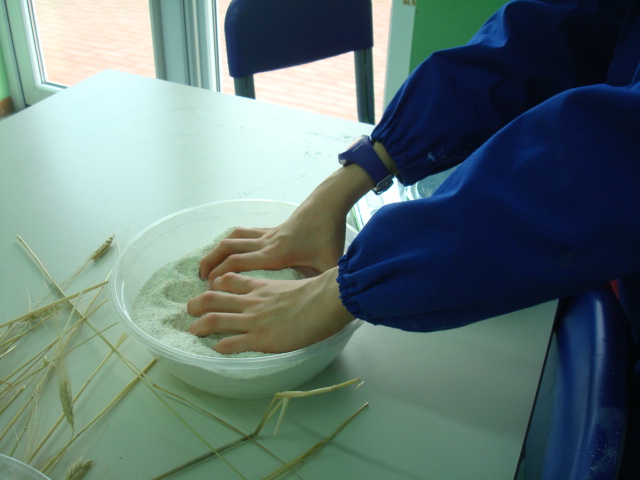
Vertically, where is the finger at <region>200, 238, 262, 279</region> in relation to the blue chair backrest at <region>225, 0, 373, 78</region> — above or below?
below

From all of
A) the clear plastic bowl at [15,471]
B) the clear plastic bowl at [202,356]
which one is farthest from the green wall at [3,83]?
the clear plastic bowl at [15,471]

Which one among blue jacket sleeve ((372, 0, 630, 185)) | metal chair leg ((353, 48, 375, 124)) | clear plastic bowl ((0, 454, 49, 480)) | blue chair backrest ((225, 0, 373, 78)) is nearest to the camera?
clear plastic bowl ((0, 454, 49, 480))

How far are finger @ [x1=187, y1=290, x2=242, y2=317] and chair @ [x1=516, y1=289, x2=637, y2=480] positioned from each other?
1.22 feet

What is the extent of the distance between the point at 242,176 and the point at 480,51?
0.46 m

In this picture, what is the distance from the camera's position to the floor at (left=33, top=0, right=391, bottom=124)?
2943 mm

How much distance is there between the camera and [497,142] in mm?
526

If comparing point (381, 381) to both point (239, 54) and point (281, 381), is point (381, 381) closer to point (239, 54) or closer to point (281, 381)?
point (281, 381)

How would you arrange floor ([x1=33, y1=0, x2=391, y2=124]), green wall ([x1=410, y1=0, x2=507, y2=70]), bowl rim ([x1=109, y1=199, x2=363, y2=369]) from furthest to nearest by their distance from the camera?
floor ([x1=33, y1=0, x2=391, y2=124]) → green wall ([x1=410, y1=0, x2=507, y2=70]) → bowl rim ([x1=109, y1=199, x2=363, y2=369])

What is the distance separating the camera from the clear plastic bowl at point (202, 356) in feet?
1.88

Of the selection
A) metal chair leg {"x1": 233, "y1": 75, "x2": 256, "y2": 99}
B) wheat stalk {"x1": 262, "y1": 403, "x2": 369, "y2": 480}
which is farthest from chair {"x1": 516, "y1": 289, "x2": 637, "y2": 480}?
metal chair leg {"x1": 233, "y1": 75, "x2": 256, "y2": 99}

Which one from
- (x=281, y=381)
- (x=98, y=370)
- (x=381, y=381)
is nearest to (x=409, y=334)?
(x=381, y=381)

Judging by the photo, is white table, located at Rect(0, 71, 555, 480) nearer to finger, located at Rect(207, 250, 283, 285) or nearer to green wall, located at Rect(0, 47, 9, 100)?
finger, located at Rect(207, 250, 283, 285)

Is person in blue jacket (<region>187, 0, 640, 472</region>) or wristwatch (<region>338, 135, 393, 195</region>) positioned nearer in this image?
person in blue jacket (<region>187, 0, 640, 472</region>)

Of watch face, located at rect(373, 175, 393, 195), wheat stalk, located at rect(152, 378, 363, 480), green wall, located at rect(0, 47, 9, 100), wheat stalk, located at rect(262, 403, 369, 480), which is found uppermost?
watch face, located at rect(373, 175, 393, 195)
